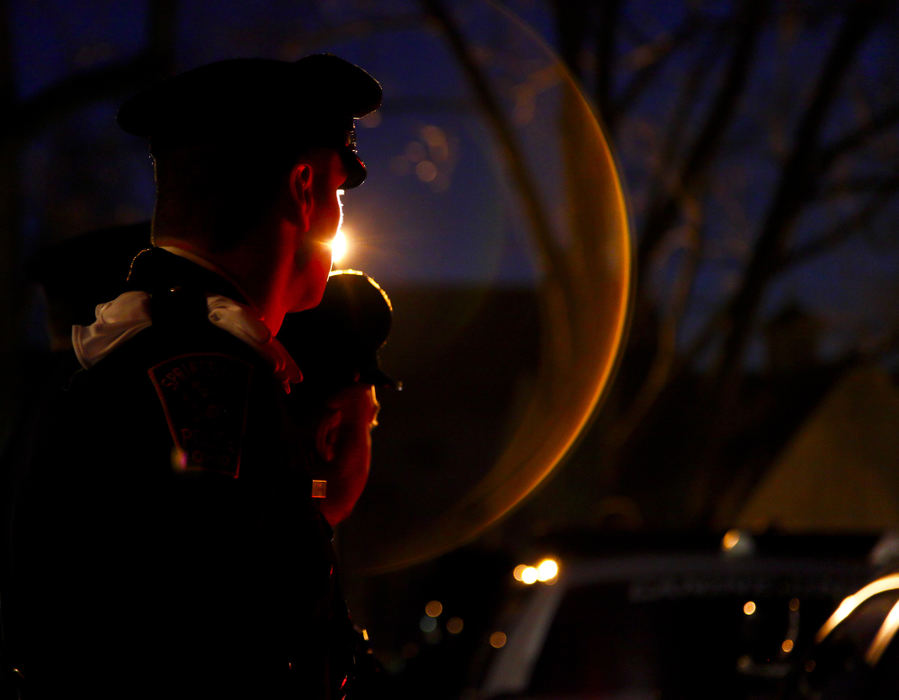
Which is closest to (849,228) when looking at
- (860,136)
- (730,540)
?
(860,136)

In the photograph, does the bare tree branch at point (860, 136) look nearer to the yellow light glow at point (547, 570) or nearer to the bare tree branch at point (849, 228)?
the bare tree branch at point (849, 228)

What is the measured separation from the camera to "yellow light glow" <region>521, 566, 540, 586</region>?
5.11m

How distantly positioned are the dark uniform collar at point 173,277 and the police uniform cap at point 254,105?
0.15 meters

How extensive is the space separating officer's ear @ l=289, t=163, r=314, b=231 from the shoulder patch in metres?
0.23

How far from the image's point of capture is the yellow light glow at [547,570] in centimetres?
496

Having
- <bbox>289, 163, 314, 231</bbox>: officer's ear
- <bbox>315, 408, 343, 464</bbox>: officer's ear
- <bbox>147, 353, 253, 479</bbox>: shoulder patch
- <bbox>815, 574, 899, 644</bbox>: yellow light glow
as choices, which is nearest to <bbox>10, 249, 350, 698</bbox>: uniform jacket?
<bbox>147, 353, 253, 479</bbox>: shoulder patch

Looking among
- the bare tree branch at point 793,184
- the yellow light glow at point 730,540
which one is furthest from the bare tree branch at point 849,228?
the yellow light glow at point 730,540

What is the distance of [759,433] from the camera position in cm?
2083

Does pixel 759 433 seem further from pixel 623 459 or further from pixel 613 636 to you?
pixel 613 636

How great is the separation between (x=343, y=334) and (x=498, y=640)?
3.54m

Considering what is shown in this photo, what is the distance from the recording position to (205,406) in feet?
4.38

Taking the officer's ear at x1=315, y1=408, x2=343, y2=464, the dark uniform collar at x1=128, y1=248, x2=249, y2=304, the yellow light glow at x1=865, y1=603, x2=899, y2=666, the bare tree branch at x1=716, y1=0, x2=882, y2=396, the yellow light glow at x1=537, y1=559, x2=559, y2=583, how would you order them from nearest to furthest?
the dark uniform collar at x1=128, y1=248, x2=249, y2=304, the officer's ear at x1=315, y1=408, x2=343, y2=464, the yellow light glow at x1=865, y1=603, x2=899, y2=666, the yellow light glow at x1=537, y1=559, x2=559, y2=583, the bare tree branch at x1=716, y1=0, x2=882, y2=396

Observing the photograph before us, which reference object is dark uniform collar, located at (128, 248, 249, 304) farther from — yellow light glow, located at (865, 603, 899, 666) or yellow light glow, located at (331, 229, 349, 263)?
yellow light glow, located at (865, 603, 899, 666)

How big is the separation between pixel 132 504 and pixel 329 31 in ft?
27.5
